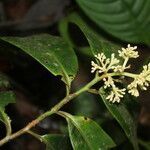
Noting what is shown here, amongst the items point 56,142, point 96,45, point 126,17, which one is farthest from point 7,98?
point 126,17

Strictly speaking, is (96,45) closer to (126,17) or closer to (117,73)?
(117,73)

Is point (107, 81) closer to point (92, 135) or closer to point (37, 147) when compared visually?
point (92, 135)

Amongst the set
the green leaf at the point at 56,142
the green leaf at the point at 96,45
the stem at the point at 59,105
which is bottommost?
the green leaf at the point at 56,142

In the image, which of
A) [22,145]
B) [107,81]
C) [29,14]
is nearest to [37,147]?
[22,145]

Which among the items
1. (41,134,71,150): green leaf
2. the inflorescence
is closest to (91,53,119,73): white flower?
the inflorescence

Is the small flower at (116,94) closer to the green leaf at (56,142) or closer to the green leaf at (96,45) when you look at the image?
the green leaf at (96,45)

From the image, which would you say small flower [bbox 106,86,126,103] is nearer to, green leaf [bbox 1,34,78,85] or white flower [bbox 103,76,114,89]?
white flower [bbox 103,76,114,89]

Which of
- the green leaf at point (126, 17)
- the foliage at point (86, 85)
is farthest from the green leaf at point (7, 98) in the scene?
the green leaf at point (126, 17)
